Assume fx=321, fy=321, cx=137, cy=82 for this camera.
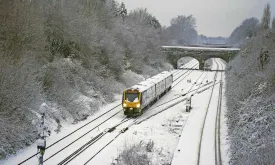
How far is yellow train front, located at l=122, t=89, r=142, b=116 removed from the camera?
1110 inches

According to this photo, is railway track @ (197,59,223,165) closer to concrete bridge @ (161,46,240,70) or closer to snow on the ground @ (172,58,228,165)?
snow on the ground @ (172,58,228,165)

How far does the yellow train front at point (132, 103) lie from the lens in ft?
92.5

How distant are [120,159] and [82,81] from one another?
16.4 m

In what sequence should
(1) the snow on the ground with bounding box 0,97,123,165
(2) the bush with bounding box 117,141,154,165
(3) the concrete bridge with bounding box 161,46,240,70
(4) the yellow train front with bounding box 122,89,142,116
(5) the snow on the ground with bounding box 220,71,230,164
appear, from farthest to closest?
(3) the concrete bridge with bounding box 161,46,240,70
(4) the yellow train front with bounding box 122,89,142,116
(5) the snow on the ground with bounding box 220,71,230,164
(1) the snow on the ground with bounding box 0,97,123,165
(2) the bush with bounding box 117,141,154,165

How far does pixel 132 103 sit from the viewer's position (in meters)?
28.2

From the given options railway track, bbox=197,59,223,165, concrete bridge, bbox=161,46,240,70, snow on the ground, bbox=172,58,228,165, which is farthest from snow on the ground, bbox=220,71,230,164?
concrete bridge, bbox=161,46,240,70

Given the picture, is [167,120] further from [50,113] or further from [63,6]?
[63,6]

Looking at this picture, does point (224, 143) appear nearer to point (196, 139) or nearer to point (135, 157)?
point (196, 139)

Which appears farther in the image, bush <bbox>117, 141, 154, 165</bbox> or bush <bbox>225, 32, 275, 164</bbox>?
bush <bbox>117, 141, 154, 165</bbox>

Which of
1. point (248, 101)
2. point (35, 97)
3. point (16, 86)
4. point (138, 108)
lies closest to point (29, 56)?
point (35, 97)

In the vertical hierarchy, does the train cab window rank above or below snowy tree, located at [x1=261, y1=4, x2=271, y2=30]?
below

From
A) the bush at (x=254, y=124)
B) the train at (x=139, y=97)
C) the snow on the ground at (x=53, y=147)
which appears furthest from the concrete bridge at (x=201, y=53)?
the snow on the ground at (x=53, y=147)

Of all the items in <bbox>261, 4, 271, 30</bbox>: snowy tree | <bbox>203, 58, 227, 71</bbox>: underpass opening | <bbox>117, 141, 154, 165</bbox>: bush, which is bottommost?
<bbox>117, 141, 154, 165</bbox>: bush

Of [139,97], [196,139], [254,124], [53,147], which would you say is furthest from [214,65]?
[53,147]
